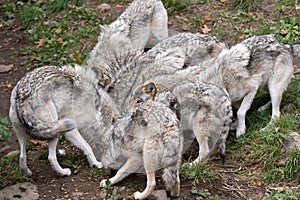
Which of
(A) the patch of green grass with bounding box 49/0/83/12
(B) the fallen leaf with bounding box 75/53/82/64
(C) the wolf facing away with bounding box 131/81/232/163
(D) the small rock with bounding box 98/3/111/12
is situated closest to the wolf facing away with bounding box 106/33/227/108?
(C) the wolf facing away with bounding box 131/81/232/163

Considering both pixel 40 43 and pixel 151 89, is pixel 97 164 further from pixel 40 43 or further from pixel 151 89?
pixel 40 43

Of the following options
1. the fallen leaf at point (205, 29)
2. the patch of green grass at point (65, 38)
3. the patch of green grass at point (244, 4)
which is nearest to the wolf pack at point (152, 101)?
the patch of green grass at point (65, 38)

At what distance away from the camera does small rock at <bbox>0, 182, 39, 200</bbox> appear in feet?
21.3

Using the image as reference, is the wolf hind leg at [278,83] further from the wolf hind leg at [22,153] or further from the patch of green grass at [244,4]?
the wolf hind leg at [22,153]

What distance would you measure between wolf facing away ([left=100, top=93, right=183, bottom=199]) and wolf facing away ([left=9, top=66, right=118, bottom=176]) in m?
0.57

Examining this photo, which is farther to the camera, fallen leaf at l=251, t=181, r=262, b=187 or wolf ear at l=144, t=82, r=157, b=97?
wolf ear at l=144, t=82, r=157, b=97

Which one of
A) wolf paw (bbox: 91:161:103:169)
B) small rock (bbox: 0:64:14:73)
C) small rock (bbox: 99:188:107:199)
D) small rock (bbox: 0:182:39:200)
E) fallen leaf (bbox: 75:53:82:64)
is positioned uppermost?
fallen leaf (bbox: 75:53:82:64)

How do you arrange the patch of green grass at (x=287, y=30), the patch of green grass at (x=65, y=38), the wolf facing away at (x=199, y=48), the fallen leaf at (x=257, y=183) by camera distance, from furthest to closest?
the patch of green grass at (x=65, y=38), the patch of green grass at (x=287, y=30), the wolf facing away at (x=199, y=48), the fallen leaf at (x=257, y=183)

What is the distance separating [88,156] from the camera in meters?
7.15

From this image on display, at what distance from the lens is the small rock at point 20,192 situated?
648 centimetres

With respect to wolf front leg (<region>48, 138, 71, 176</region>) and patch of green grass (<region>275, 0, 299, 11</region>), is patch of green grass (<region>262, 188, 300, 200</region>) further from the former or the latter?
patch of green grass (<region>275, 0, 299, 11</region>)

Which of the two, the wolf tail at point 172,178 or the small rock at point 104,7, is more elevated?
the small rock at point 104,7

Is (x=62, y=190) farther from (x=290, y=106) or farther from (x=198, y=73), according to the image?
(x=290, y=106)

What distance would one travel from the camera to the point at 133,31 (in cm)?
977
